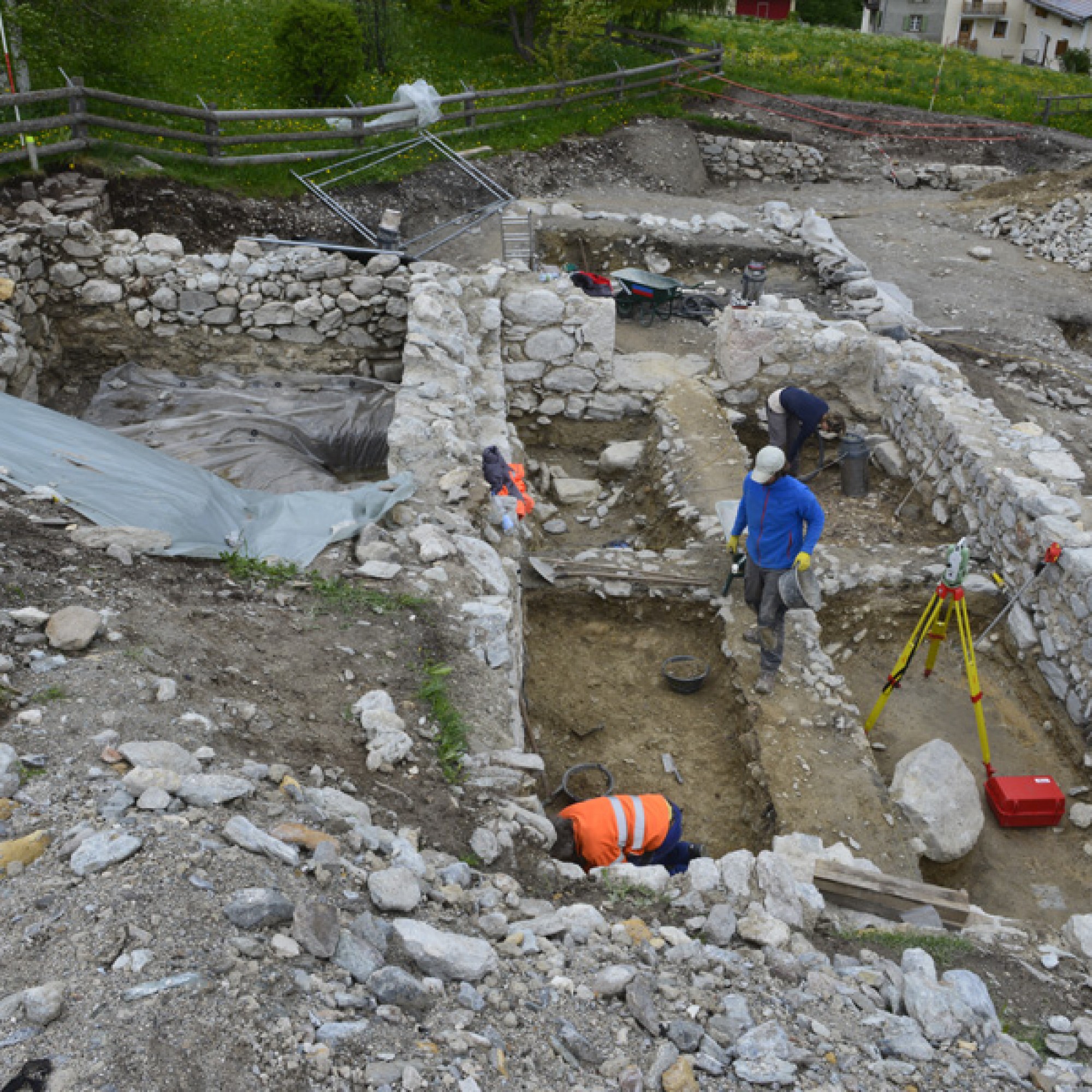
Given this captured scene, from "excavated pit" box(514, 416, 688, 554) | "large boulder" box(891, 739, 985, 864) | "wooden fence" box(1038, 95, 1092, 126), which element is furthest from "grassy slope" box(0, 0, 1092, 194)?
"large boulder" box(891, 739, 985, 864)

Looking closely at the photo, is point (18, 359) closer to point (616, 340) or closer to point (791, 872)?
point (616, 340)

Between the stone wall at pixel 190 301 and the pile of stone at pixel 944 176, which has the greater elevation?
the pile of stone at pixel 944 176

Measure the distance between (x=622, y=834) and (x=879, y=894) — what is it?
1.32 meters

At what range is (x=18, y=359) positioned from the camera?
376 inches

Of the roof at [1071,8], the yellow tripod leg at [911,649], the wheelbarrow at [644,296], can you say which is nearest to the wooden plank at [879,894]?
the yellow tripod leg at [911,649]

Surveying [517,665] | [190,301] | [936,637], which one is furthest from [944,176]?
[517,665]

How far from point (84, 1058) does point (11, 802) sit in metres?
1.17

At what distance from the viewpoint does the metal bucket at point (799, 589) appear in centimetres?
669

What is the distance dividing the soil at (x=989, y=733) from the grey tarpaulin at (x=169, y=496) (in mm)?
3967

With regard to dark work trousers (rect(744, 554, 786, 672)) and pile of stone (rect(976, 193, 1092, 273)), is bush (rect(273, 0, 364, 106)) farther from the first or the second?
dark work trousers (rect(744, 554, 786, 672))

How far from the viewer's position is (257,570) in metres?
5.64

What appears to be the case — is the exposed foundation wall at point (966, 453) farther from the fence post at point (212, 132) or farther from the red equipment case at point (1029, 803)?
the fence post at point (212, 132)

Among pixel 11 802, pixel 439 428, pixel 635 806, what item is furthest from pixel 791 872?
pixel 439 428

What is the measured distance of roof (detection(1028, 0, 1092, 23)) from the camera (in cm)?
3991
